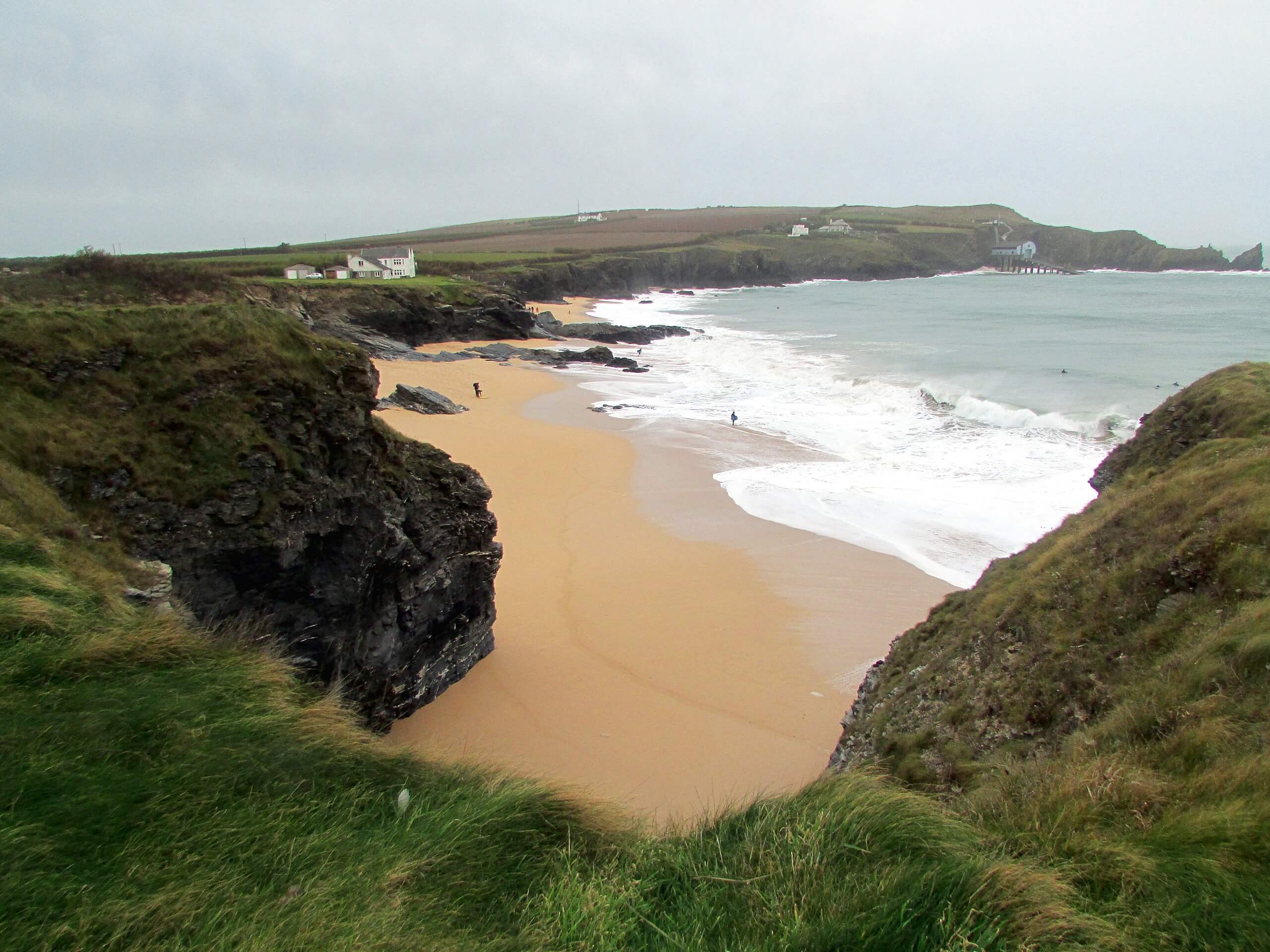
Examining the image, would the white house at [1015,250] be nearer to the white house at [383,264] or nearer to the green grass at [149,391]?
the white house at [383,264]

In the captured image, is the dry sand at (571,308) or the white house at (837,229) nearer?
the dry sand at (571,308)

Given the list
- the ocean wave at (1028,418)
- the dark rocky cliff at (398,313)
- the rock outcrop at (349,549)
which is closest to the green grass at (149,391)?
the rock outcrop at (349,549)

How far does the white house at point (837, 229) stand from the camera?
18000 cm

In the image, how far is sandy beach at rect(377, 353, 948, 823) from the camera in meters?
9.28

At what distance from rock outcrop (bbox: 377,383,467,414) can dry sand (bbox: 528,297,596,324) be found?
36.3 meters

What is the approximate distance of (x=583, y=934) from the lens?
353cm

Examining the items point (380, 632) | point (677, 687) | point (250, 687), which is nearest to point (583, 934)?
point (250, 687)

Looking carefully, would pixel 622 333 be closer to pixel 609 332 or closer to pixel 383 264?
pixel 609 332

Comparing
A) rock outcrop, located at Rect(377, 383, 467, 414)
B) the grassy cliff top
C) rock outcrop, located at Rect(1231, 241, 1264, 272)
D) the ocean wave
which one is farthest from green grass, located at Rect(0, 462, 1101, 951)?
rock outcrop, located at Rect(1231, 241, 1264, 272)

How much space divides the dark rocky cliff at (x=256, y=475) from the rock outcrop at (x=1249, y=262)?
213m

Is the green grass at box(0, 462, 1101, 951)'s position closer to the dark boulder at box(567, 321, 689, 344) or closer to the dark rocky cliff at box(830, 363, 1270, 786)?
the dark rocky cliff at box(830, 363, 1270, 786)

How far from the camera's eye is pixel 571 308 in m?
83.2

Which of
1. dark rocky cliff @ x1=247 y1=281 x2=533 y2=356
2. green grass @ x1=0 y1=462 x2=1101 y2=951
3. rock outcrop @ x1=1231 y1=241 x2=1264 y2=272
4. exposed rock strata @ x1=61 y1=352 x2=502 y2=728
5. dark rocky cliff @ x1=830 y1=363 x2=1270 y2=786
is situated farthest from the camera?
rock outcrop @ x1=1231 y1=241 x2=1264 y2=272

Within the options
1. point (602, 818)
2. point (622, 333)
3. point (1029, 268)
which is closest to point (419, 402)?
point (602, 818)
